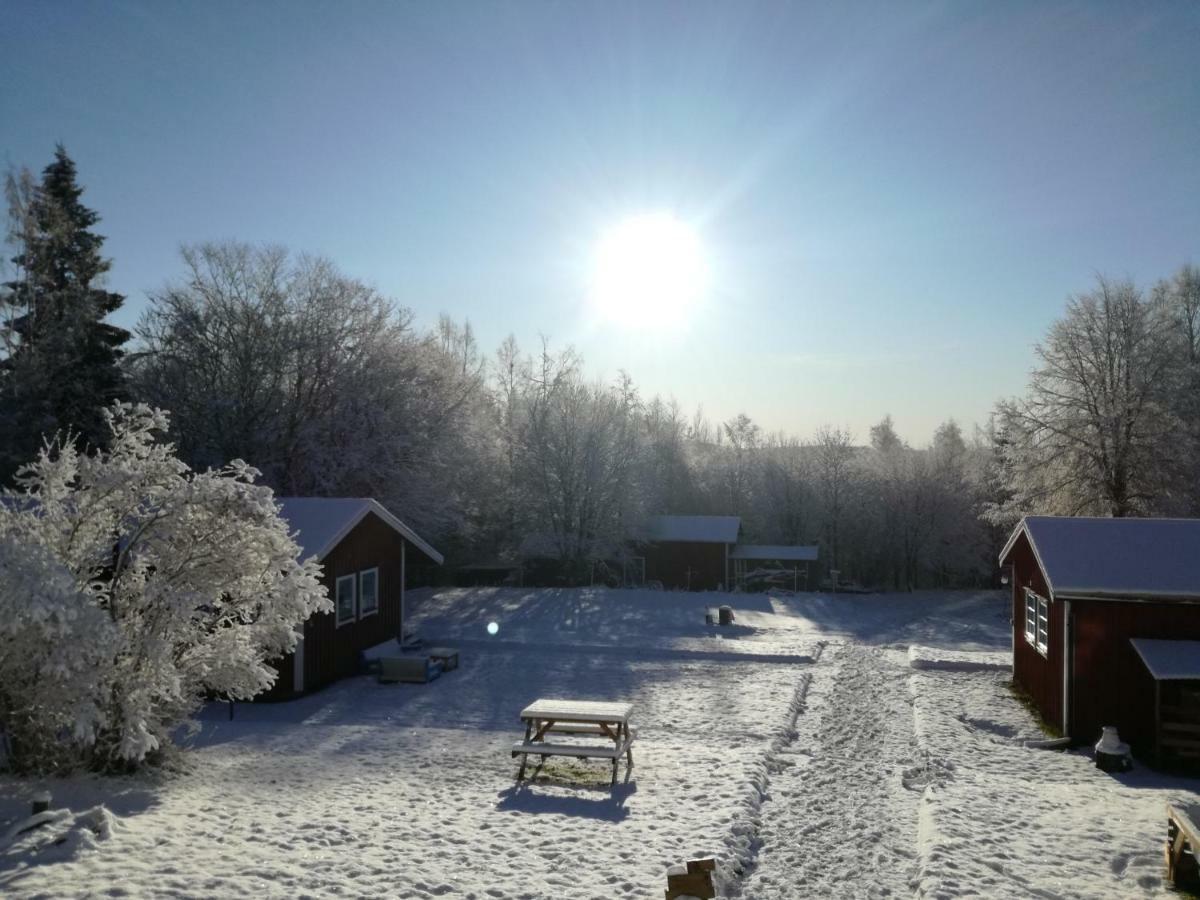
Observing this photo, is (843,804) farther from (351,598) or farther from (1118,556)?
(351,598)

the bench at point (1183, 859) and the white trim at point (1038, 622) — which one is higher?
the white trim at point (1038, 622)

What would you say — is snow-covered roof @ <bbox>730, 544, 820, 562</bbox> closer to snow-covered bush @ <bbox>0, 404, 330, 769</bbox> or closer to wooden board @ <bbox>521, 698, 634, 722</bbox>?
wooden board @ <bbox>521, 698, 634, 722</bbox>

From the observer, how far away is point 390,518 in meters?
21.0

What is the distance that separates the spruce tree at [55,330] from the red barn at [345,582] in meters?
12.1

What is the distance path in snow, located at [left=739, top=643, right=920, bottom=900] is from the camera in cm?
847

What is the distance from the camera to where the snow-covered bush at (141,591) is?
9.69 metres

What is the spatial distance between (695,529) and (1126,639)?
95.2 ft

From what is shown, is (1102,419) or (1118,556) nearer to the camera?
(1118,556)

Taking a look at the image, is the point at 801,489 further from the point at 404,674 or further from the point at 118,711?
the point at 118,711

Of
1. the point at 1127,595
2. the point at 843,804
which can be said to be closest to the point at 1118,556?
the point at 1127,595

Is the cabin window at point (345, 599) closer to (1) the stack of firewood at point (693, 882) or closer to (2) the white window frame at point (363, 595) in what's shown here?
(2) the white window frame at point (363, 595)

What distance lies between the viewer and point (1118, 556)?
15.1 meters

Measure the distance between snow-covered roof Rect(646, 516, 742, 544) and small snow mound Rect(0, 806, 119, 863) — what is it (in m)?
34.9

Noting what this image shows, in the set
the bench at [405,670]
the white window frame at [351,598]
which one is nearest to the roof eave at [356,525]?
the white window frame at [351,598]
